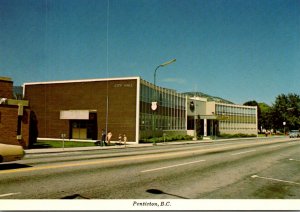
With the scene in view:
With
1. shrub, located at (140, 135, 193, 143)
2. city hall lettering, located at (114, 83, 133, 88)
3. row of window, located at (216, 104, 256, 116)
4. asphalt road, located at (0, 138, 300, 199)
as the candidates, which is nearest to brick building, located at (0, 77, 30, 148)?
asphalt road, located at (0, 138, 300, 199)

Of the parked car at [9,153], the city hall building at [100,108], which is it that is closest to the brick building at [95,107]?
the city hall building at [100,108]

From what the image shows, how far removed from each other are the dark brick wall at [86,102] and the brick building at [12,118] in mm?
17062

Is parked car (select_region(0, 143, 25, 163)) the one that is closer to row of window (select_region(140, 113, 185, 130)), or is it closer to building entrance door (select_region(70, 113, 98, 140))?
row of window (select_region(140, 113, 185, 130))

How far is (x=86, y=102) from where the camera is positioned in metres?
43.2

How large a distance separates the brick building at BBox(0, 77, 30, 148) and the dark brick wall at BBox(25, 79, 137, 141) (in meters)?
17.1

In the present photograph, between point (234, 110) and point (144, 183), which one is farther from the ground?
point (234, 110)

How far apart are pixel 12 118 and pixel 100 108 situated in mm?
19238

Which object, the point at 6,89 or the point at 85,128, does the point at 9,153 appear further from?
the point at 85,128

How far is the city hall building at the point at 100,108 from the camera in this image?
134ft

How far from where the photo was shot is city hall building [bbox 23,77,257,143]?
1603 inches

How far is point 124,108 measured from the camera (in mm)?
40938

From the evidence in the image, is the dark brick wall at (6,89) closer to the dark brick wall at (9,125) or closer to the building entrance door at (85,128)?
the dark brick wall at (9,125)

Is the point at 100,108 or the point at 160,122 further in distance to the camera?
the point at 160,122

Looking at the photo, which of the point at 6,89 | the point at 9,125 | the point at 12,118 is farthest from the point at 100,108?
the point at 9,125
